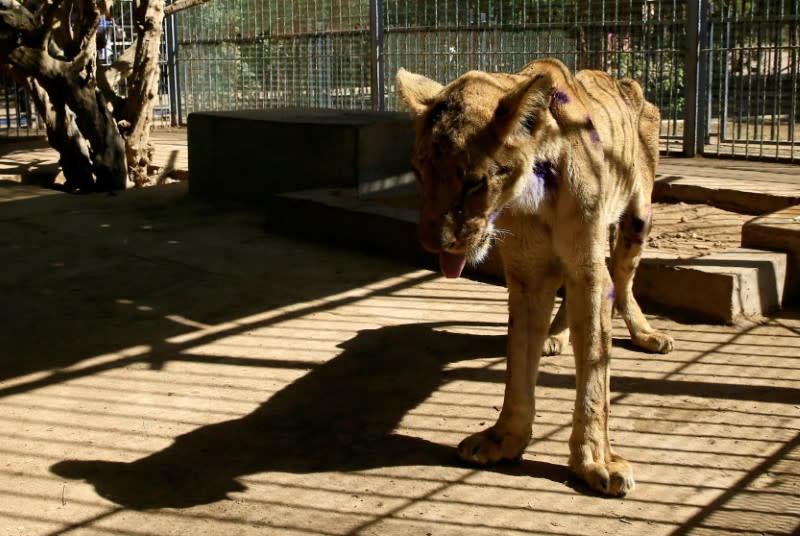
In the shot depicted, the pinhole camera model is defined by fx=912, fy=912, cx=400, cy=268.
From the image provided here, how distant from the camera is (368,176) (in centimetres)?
869

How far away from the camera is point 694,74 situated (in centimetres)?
1153

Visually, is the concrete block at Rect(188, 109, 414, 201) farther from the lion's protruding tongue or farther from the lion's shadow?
the lion's protruding tongue

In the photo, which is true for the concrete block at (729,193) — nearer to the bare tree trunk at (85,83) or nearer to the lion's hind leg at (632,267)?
the lion's hind leg at (632,267)

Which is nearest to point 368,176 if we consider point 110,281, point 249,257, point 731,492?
point 249,257

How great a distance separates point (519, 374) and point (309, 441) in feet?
3.26

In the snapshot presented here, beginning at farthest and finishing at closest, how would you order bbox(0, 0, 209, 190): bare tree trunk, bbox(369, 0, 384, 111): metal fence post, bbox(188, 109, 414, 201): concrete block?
1. bbox(369, 0, 384, 111): metal fence post
2. bbox(0, 0, 209, 190): bare tree trunk
3. bbox(188, 109, 414, 201): concrete block

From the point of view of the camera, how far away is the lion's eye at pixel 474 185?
3293 millimetres

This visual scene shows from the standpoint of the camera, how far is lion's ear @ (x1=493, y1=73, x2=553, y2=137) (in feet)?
10.8

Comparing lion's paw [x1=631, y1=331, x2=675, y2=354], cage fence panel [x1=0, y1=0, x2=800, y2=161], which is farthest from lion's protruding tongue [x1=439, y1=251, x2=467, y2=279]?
cage fence panel [x1=0, y1=0, x2=800, y2=161]

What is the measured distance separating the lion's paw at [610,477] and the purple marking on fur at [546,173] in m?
1.11

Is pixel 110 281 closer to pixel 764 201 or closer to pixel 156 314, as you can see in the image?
pixel 156 314

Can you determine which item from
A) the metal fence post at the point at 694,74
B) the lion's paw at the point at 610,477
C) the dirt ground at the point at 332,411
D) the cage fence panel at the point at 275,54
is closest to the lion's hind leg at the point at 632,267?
the dirt ground at the point at 332,411

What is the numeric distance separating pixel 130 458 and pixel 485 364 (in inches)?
78.3

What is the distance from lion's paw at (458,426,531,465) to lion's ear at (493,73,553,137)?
1.30 metres
